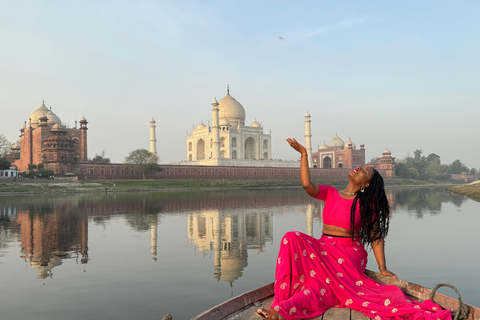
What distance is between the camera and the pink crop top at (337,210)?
12.1 ft

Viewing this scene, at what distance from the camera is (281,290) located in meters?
3.30

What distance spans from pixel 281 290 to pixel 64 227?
9.23 meters

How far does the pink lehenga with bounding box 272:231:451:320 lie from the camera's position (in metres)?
3.14

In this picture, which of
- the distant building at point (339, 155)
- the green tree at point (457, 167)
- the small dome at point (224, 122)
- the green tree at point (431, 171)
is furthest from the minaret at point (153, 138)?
the green tree at point (457, 167)

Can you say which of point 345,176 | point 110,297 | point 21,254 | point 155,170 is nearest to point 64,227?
point 21,254

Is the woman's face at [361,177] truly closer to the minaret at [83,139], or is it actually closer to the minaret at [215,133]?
the minaret at [83,139]

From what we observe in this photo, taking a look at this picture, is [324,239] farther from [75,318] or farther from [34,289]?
[34,289]

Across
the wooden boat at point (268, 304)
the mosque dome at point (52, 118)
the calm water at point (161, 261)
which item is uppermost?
the mosque dome at point (52, 118)

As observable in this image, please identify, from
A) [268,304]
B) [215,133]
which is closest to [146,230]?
[268,304]

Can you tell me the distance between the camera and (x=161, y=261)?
6.98 m

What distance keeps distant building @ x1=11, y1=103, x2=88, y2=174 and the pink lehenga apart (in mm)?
37590

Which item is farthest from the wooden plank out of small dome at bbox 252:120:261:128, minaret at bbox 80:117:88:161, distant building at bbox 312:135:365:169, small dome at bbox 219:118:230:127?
distant building at bbox 312:135:365:169

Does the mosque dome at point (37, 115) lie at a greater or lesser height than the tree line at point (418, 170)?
greater

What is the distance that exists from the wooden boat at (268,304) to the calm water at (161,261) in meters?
1.20
